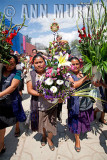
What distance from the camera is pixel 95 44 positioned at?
162cm

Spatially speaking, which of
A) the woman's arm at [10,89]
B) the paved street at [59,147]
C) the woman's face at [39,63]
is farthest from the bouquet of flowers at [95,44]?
the paved street at [59,147]

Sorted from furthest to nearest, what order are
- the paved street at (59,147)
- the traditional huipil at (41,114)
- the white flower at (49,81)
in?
the paved street at (59,147) → the traditional huipil at (41,114) → the white flower at (49,81)

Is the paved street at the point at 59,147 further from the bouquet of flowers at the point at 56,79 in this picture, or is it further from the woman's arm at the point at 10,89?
the bouquet of flowers at the point at 56,79

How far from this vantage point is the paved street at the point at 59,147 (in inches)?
82.2

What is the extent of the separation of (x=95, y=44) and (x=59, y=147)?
7.11ft

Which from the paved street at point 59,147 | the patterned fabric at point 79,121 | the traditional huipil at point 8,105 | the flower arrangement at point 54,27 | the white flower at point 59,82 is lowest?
the paved street at point 59,147

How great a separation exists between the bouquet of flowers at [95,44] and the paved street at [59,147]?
1567mm

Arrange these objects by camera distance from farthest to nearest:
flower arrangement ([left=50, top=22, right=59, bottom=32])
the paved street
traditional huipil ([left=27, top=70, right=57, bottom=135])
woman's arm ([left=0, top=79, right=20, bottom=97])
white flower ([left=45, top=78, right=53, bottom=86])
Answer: flower arrangement ([left=50, top=22, right=59, bottom=32]) < the paved street < traditional huipil ([left=27, top=70, right=57, bottom=135]) < woman's arm ([left=0, top=79, right=20, bottom=97]) < white flower ([left=45, top=78, right=53, bottom=86])

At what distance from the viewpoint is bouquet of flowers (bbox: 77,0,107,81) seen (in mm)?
1538

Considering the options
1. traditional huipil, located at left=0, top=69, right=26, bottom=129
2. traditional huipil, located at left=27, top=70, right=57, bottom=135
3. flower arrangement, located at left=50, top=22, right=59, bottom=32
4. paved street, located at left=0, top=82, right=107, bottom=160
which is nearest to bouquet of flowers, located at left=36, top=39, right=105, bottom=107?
traditional huipil, located at left=27, top=70, right=57, bottom=135

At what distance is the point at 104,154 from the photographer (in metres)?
2.12

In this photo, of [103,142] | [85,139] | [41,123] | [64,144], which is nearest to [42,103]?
[41,123]

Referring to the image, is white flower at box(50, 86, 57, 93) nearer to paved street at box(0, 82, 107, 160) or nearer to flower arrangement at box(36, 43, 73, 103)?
flower arrangement at box(36, 43, 73, 103)

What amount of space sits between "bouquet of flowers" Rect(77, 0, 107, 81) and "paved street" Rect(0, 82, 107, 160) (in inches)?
61.7
